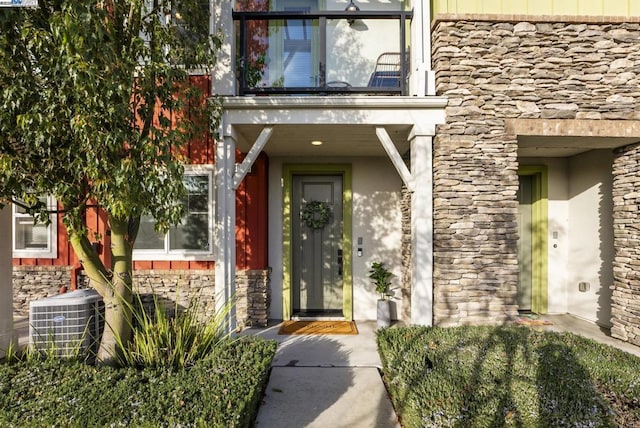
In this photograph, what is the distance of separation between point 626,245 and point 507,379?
3.15 m

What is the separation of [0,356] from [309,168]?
4.08 meters

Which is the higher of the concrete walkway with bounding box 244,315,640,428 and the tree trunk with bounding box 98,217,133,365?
the tree trunk with bounding box 98,217,133,365

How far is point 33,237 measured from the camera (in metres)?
4.64

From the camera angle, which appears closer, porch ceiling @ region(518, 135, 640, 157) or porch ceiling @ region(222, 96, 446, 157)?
porch ceiling @ region(222, 96, 446, 157)

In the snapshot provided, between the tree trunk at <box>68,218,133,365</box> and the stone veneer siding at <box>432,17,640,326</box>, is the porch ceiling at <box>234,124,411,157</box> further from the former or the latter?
the tree trunk at <box>68,218,133,365</box>

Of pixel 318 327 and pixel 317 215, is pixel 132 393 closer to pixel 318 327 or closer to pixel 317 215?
pixel 318 327

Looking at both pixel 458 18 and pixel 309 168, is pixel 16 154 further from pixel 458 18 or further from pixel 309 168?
pixel 458 18

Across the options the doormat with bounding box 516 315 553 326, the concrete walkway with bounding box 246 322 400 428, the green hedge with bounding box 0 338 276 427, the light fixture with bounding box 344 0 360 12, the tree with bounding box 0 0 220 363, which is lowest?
the concrete walkway with bounding box 246 322 400 428

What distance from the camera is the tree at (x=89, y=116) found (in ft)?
7.12

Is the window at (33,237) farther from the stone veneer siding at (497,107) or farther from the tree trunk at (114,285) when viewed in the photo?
the stone veneer siding at (497,107)

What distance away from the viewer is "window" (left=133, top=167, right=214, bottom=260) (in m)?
4.40

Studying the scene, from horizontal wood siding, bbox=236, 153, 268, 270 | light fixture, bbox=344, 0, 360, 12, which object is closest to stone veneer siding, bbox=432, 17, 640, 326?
light fixture, bbox=344, 0, 360, 12

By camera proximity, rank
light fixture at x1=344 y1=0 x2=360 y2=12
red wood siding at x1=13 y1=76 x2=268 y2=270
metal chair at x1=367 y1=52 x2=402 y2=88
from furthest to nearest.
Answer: metal chair at x1=367 y1=52 x2=402 y2=88
red wood siding at x1=13 y1=76 x2=268 y2=270
light fixture at x1=344 y1=0 x2=360 y2=12

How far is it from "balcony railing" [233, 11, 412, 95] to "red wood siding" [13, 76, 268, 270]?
700 mm
